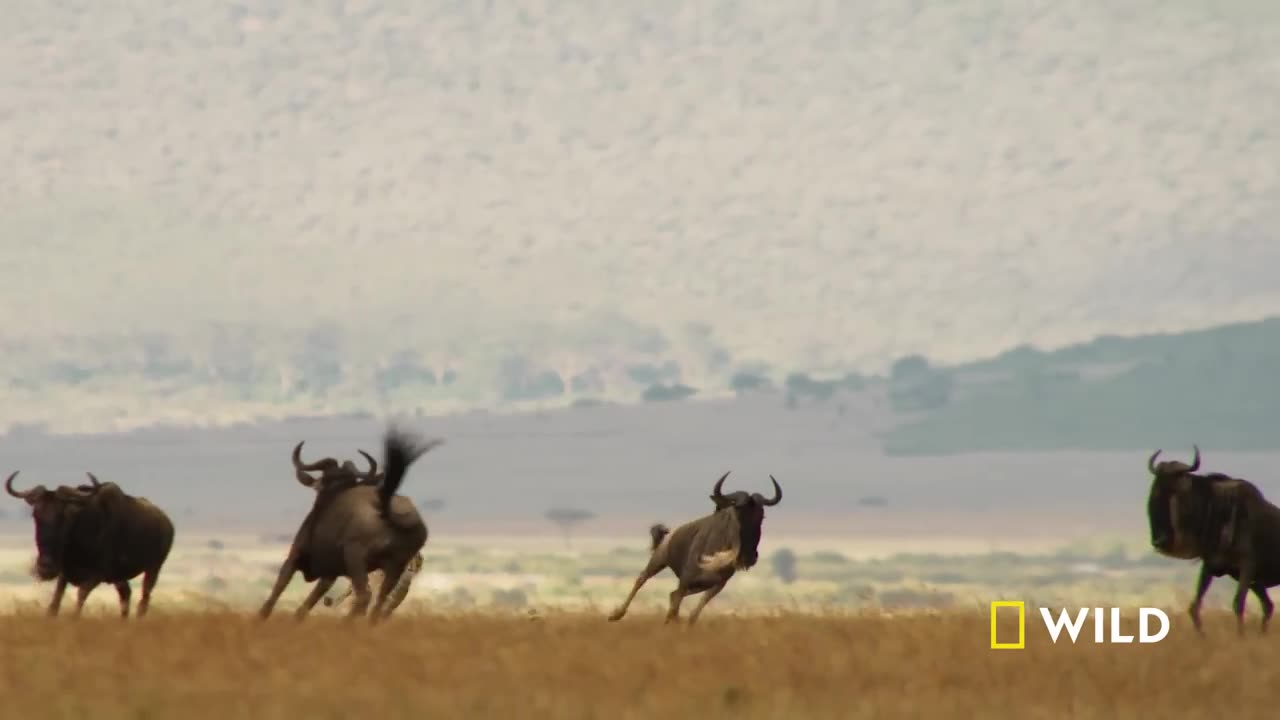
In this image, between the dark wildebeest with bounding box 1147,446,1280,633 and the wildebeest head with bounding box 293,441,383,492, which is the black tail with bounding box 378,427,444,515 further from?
the dark wildebeest with bounding box 1147,446,1280,633

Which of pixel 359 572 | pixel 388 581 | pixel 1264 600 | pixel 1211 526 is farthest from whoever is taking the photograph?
pixel 1264 600

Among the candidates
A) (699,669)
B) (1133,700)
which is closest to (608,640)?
(699,669)

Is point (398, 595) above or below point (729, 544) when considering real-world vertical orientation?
below

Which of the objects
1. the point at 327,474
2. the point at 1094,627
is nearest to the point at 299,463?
the point at 327,474

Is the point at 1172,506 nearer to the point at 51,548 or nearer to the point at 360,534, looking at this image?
the point at 360,534

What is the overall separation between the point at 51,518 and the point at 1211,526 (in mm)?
12566

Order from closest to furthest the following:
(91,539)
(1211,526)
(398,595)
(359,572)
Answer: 1. (359,572)
2. (398,595)
3. (1211,526)
4. (91,539)

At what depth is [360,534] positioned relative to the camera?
62.4ft

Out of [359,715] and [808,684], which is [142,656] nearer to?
[359,715]

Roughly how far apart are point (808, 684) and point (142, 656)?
5.20 meters

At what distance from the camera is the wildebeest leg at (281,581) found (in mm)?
19234

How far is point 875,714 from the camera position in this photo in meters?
12.5

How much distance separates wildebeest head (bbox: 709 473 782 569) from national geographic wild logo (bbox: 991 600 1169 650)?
111 inches

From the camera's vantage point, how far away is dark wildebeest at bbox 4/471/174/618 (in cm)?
2186
